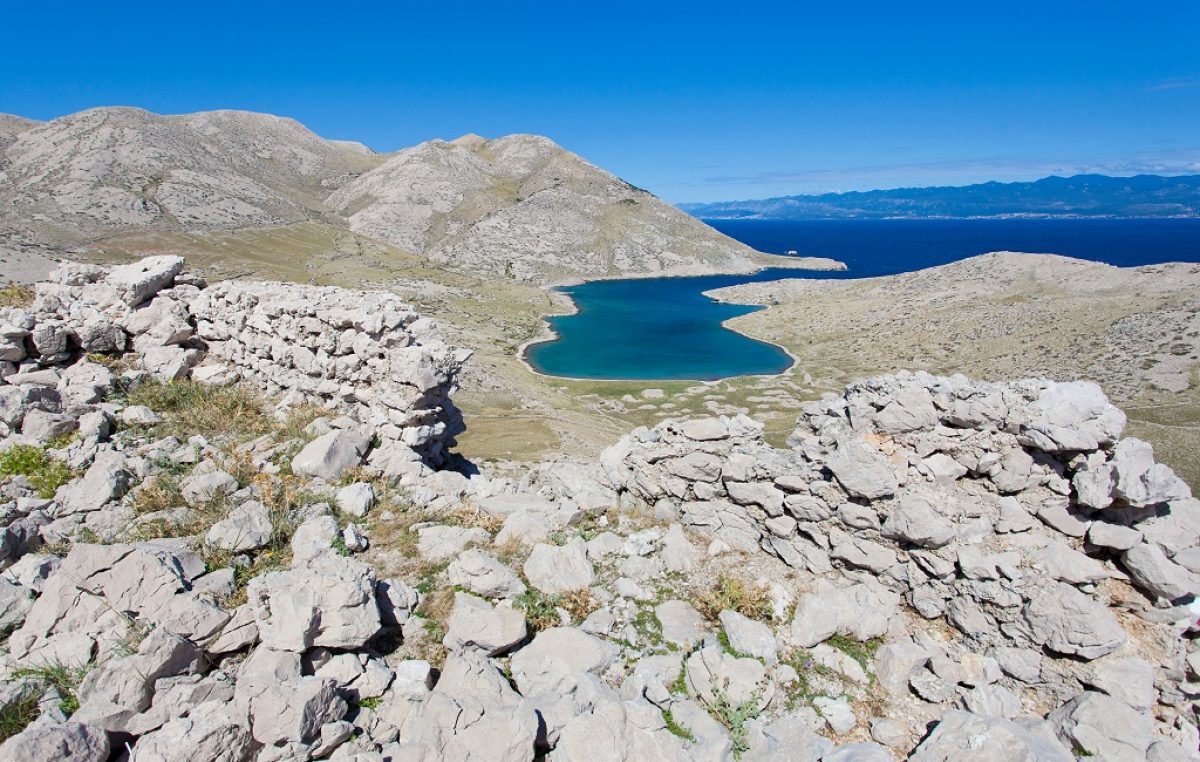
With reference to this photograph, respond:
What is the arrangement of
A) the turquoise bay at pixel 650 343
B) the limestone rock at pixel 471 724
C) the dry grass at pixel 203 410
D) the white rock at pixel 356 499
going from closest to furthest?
the limestone rock at pixel 471 724
the white rock at pixel 356 499
the dry grass at pixel 203 410
the turquoise bay at pixel 650 343

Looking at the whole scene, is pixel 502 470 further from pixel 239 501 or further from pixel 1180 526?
pixel 1180 526

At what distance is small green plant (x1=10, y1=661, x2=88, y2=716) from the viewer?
7.63 meters

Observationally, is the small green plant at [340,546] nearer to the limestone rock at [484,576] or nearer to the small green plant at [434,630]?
the limestone rock at [484,576]

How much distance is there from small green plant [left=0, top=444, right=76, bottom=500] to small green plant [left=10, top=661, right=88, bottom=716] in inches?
224

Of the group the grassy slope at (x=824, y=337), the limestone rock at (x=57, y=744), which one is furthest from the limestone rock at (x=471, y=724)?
the grassy slope at (x=824, y=337)

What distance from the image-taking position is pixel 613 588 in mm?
10992

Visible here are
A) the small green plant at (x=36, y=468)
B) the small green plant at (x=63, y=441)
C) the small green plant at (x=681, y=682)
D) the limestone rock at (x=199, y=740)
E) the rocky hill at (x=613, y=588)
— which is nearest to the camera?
the limestone rock at (x=199, y=740)

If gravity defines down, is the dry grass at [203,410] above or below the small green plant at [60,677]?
above

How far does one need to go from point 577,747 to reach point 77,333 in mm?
19133

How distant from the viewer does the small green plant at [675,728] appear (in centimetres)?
828

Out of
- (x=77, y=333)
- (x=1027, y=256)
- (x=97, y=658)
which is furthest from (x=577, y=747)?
(x=1027, y=256)

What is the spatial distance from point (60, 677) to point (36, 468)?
7.20 m

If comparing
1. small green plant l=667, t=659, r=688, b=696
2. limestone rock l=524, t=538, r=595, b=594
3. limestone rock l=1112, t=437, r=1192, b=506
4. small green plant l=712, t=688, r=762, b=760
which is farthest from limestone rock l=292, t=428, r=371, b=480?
limestone rock l=1112, t=437, r=1192, b=506

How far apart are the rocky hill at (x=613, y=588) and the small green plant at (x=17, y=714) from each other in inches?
1.7
